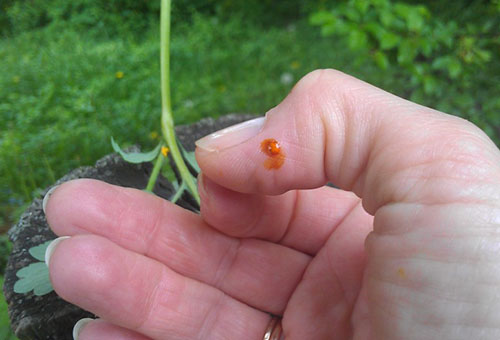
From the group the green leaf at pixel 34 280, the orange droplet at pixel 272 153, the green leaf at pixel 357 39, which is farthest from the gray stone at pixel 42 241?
the green leaf at pixel 357 39

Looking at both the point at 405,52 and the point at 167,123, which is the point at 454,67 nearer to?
the point at 405,52

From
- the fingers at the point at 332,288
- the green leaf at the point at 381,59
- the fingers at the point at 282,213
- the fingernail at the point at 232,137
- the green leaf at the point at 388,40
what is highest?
the fingernail at the point at 232,137

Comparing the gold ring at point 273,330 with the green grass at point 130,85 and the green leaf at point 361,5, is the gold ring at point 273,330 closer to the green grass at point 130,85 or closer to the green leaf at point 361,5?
the green grass at point 130,85

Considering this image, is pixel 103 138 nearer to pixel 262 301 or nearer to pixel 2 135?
pixel 2 135

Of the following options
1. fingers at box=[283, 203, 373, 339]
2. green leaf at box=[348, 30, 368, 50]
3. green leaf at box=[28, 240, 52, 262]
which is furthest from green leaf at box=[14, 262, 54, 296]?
green leaf at box=[348, 30, 368, 50]

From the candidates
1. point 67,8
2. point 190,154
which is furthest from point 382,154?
point 67,8

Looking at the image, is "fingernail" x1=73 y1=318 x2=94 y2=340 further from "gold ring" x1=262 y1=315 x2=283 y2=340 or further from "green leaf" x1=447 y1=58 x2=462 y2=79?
"green leaf" x1=447 y1=58 x2=462 y2=79
